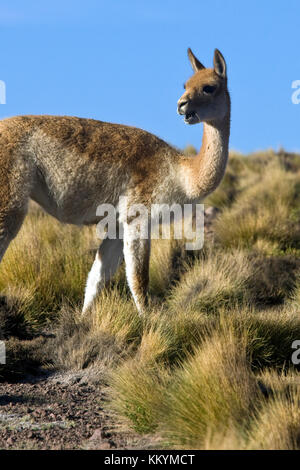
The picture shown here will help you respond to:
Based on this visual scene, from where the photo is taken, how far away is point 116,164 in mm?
7668

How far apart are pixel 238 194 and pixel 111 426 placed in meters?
12.0

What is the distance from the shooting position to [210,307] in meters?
9.02

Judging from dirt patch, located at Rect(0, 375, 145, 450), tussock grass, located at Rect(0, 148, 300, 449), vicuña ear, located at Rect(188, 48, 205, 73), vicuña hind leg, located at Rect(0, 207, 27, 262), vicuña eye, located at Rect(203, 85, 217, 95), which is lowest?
dirt patch, located at Rect(0, 375, 145, 450)

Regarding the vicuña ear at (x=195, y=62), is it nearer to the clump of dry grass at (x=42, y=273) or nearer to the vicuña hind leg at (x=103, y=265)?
the vicuña hind leg at (x=103, y=265)

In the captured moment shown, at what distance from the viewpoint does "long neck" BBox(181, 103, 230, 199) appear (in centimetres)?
782

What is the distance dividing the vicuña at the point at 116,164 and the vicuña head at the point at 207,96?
1 centimetres

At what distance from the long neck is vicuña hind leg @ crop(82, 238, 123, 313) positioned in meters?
1.02

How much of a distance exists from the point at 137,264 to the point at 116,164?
1067 millimetres

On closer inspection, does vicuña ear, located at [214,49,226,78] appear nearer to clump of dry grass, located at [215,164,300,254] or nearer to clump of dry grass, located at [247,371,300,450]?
clump of dry grass, located at [247,371,300,450]

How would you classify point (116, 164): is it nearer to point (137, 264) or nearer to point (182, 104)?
point (182, 104)

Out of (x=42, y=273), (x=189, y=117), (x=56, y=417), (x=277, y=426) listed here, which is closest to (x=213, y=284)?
(x=42, y=273)

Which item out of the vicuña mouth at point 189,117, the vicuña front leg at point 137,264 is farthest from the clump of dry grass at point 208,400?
the vicuña mouth at point 189,117

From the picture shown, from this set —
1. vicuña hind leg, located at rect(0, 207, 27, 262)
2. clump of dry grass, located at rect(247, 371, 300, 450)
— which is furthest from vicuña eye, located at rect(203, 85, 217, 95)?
clump of dry grass, located at rect(247, 371, 300, 450)

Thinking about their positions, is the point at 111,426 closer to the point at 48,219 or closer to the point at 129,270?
the point at 129,270
